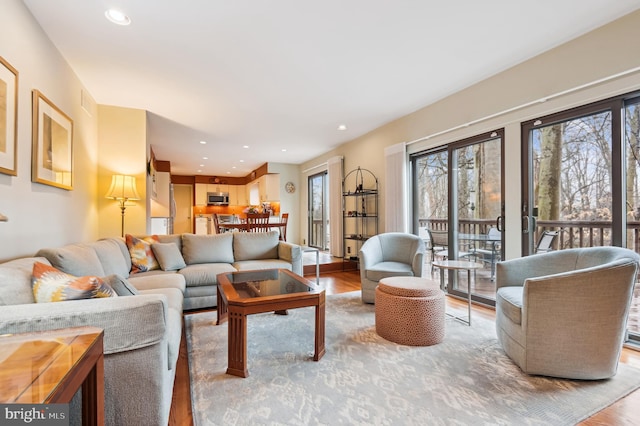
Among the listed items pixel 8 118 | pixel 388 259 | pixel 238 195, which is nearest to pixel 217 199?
pixel 238 195

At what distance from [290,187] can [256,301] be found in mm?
6445

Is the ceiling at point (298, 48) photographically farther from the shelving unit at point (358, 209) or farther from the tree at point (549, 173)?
the shelving unit at point (358, 209)

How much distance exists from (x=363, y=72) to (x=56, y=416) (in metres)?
3.32

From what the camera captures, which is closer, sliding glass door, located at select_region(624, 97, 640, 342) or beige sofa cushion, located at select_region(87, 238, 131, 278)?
sliding glass door, located at select_region(624, 97, 640, 342)

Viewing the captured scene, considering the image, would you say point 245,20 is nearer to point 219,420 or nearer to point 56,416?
point 56,416

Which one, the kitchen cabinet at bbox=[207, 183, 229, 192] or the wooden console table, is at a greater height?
the kitchen cabinet at bbox=[207, 183, 229, 192]

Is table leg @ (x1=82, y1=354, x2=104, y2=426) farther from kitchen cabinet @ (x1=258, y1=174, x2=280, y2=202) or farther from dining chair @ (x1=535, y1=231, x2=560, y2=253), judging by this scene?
kitchen cabinet @ (x1=258, y1=174, x2=280, y2=202)

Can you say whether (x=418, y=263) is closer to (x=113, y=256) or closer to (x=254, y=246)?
(x=254, y=246)

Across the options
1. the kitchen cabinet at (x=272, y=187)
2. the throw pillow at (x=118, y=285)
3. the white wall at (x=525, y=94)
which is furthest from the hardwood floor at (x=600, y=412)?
the kitchen cabinet at (x=272, y=187)

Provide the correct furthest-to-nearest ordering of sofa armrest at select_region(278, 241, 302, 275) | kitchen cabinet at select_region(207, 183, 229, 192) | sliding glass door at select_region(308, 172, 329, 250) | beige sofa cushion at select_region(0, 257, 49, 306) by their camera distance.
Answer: kitchen cabinet at select_region(207, 183, 229, 192) < sliding glass door at select_region(308, 172, 329, 250) < sofa armrest at select_region(278, 241, 302, 275) < beige sofa cushion at select_region(0, 257, 49, 306)

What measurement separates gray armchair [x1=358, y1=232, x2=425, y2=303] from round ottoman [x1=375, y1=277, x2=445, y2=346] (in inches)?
34.9

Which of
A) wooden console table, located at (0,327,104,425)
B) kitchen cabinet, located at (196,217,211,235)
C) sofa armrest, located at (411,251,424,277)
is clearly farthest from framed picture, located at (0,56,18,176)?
kitchen cabinet, located at (196,217,211,235)

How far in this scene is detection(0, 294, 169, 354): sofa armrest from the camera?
1203mm

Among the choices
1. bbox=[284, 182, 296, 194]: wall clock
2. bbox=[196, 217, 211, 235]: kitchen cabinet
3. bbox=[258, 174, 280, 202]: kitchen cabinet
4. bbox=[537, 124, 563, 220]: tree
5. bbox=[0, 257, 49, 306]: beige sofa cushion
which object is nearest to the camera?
bbox=[0, 257, 49, 306]: beige sofa cushion
